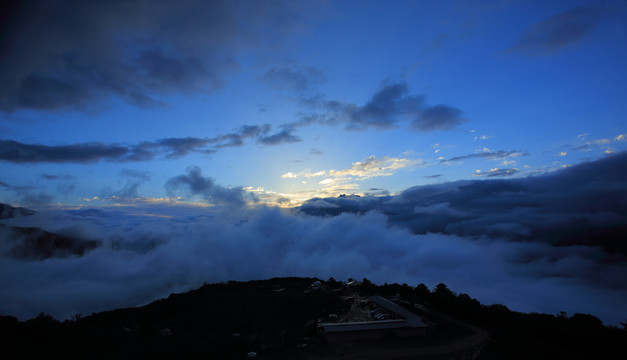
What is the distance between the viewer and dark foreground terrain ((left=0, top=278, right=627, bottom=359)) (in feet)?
83.9

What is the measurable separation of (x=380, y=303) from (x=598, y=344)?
26.7m

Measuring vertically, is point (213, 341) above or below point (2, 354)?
below

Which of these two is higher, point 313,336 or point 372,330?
point 372,330

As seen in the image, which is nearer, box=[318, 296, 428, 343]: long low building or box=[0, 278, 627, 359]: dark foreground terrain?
box=[0, 278, 627, 359]: dark foreground terrain

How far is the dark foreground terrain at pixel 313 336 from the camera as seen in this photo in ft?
83.9

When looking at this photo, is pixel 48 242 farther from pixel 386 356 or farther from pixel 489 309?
pixel 489 309

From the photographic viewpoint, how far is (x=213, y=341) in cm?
3641

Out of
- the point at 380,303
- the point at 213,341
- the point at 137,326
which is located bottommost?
the point at 137,326

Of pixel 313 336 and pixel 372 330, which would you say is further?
pixel 313 336

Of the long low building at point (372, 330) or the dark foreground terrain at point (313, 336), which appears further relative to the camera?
the long low building at point (372, 330)

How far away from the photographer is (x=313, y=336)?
3422 centimetres

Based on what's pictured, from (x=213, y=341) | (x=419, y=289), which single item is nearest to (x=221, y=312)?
(x=213, y=341)

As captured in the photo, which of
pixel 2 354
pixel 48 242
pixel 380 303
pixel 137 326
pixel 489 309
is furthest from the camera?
pixel 48 242

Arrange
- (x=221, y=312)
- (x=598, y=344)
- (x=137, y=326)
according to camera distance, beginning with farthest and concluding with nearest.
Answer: (x=221, y=312), (x=137, y=326), (x=598, y=344)
